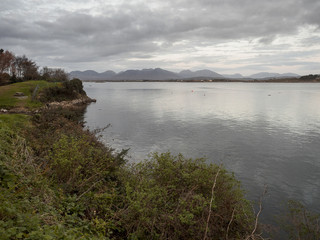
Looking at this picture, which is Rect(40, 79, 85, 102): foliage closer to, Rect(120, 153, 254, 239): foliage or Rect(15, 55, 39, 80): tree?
Rect(15, 55, 39, 80): tree

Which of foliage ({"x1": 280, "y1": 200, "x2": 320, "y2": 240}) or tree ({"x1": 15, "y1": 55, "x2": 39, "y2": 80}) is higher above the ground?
tree ({"x1": 15, "y1": 55, "x2": 39, "y2": 80})

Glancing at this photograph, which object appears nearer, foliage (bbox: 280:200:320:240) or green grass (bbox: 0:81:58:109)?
foliage (bbox: 280:200:320:240)

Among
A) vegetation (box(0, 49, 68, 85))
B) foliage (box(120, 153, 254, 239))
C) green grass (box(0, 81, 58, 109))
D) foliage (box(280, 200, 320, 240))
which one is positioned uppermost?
vegetation (box(0, 49, 68, 85))

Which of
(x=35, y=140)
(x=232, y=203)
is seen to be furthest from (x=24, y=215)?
(x=35, y=140)

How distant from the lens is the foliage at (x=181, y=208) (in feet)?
28.5

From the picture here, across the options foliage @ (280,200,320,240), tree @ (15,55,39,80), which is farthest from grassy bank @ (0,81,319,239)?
tree @ (15,55,39,80)

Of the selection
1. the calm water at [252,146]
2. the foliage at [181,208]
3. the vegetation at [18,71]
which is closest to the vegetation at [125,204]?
the foliage at [181,208]

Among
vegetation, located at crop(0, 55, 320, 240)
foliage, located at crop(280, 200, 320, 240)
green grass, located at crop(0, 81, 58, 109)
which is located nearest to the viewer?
vegetation, located at crop(0, 55, 320, 240)

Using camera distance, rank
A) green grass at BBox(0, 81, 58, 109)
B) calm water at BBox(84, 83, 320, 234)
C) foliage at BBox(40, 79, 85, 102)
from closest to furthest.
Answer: calm water at BBox(84, 83, 320, 234)
green grass at BBox(0, 81, 58, 109)
foliage at BBox(40, 79, 85, 102)

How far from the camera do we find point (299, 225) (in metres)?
12.0

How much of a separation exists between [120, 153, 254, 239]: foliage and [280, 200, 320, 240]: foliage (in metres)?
3.37

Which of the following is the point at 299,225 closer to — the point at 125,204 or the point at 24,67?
the point at 125,204

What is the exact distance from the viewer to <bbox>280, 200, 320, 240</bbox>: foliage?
11.2m

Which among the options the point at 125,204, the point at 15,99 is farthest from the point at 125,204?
the point at 15,99
